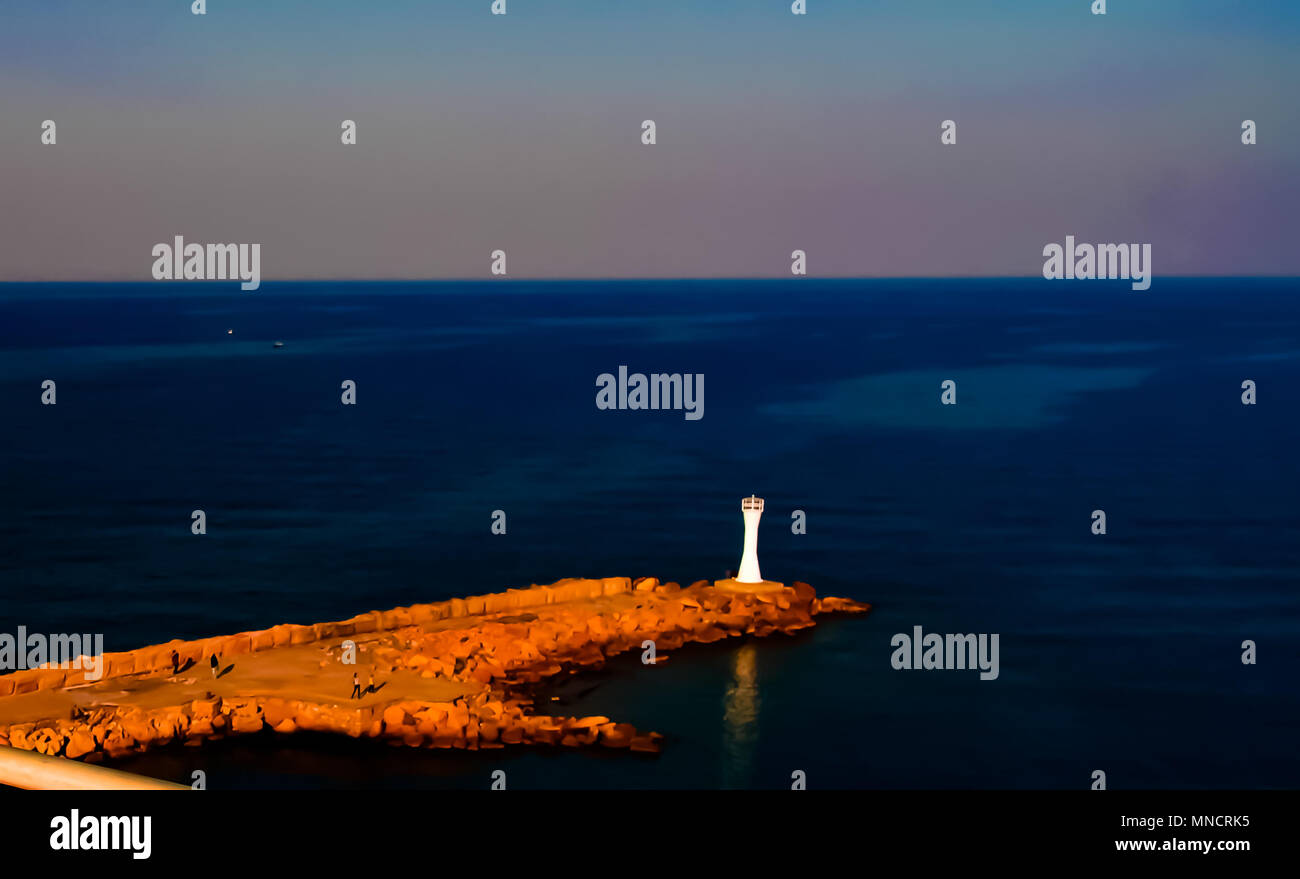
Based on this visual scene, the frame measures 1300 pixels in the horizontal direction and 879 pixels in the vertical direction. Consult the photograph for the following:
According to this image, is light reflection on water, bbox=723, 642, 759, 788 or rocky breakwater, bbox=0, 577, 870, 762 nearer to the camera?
rocky breakwater, bbox=0, 577, 870, 762

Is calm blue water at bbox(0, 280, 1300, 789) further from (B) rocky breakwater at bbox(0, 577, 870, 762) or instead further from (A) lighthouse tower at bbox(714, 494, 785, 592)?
(A) lighthouse tower at bbox(714, 494, 785, 592)

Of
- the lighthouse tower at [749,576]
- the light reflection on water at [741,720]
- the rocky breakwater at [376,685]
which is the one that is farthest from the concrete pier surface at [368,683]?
the lighthouse tower at [749,576]

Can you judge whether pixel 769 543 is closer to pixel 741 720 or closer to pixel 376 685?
pixel 741 720

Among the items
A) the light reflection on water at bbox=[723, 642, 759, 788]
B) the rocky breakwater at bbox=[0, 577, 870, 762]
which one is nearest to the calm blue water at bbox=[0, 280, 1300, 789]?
the light reflection on water at bbox=[723, 642, 759, 788]

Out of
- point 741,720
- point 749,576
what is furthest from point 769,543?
point 741,720

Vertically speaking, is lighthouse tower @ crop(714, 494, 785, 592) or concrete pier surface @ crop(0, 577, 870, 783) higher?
lighthouse tower @ crop(714, 494, 785, 592)
